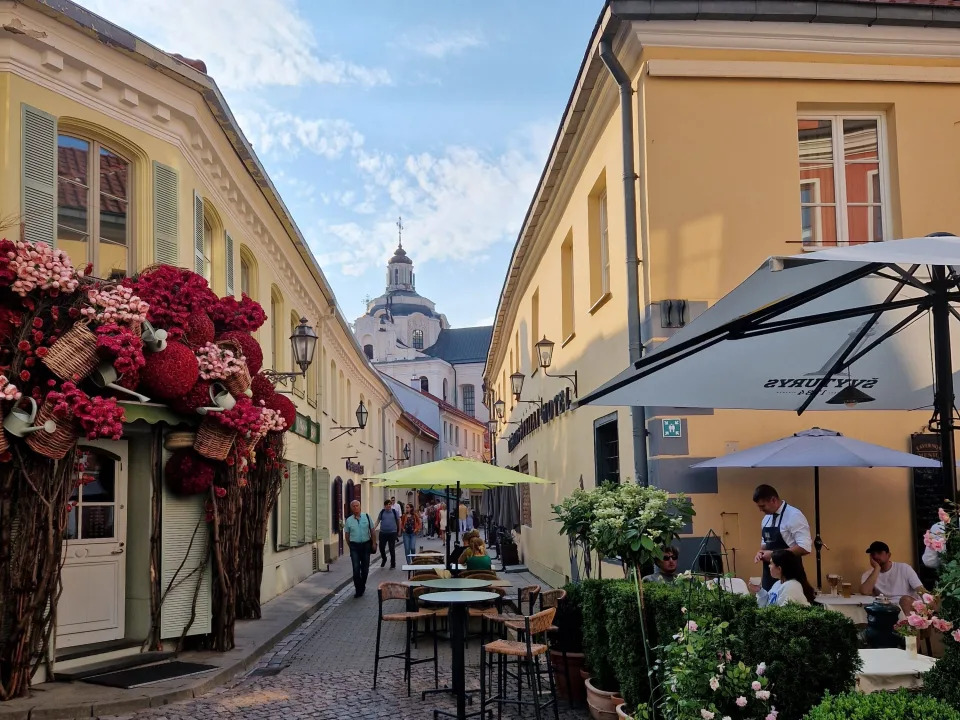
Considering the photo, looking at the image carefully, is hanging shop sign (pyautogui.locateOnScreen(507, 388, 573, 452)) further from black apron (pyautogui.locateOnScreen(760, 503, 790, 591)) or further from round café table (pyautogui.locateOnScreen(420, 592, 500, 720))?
round café table (pyautogui.locateOnScreen(420, 592, 500, 720))

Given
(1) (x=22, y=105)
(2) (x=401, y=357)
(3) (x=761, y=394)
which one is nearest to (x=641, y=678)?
(3) (x=761, y=394)

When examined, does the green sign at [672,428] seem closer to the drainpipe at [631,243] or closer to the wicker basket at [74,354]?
the drainpipe at [631,243]

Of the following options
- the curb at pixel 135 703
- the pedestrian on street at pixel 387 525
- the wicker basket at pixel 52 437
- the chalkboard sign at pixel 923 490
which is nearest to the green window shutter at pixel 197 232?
the wicker basket at pixel 52 437

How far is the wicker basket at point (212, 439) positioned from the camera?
1030 centimetres

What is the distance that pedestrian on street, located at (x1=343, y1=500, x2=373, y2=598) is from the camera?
17450 millimetres

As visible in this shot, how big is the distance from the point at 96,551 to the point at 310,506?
11172 millimetres

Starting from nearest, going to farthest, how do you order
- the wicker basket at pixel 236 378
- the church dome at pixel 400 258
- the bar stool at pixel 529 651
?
1. the bar stool at pixel 529 651
2. the wicker basket at pixel 236 378
3. the church dome at pixel 400 258

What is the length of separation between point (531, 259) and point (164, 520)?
11.3 meters

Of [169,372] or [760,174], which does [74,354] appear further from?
[760,174]

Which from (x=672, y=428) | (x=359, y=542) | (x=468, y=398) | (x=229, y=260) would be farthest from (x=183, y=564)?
(x=468, y=398)

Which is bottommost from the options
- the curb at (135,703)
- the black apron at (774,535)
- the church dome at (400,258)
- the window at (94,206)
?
the curb at (135,703)

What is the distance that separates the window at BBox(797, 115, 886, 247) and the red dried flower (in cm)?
660

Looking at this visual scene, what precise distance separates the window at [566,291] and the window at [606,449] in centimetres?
311

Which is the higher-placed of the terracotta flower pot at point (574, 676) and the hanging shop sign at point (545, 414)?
the hanging shop sign at point (545, 414)
